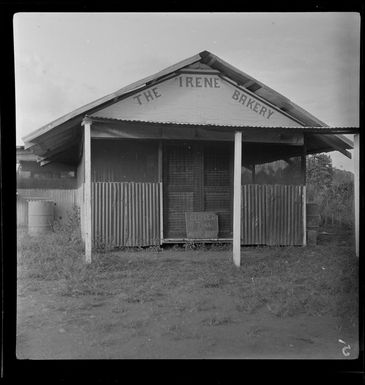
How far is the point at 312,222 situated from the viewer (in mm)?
8281

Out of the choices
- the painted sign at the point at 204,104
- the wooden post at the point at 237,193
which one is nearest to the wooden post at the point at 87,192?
the painted sign at the point at 204,104

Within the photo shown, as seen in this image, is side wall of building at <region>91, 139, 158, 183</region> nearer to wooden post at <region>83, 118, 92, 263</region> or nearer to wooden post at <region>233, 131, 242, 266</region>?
wooden post at <region>83, 118, 92, 263</region>

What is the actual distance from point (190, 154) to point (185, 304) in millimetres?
4952

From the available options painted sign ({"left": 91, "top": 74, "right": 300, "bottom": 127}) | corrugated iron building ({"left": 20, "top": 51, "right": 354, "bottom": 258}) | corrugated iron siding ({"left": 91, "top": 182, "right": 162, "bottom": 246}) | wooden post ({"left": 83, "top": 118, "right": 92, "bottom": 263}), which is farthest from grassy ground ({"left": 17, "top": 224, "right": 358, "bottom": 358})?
painted sign ({"left": 91, "top": 74, "right": 300, "bottom": 127})

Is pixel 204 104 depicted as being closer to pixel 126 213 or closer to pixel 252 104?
pixel 252 104

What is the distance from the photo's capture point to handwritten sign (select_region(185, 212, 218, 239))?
927 centimetres

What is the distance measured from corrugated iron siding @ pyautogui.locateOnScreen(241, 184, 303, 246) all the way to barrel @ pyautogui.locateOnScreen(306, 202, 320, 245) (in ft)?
0.60

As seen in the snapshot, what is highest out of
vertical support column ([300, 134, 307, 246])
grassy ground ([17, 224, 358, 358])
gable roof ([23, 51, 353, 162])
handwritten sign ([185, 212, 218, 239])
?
gable roof ([23, 51, 353, 162])

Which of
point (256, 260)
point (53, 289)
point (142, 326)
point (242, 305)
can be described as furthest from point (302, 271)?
point (53, 289)

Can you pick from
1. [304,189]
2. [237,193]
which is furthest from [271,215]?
[237,193]

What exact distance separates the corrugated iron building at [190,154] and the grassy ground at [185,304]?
1.08 meters

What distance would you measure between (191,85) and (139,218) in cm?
287
